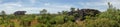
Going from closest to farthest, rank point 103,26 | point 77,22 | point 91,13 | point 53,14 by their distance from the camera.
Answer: point 103,26, point 77,22, point 91,13, point 53,14

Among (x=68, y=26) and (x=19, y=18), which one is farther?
(x=19, y=18)

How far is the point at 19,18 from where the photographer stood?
33.2 metres

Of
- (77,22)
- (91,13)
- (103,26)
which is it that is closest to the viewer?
(103,26)

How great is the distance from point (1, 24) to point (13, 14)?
3.92m

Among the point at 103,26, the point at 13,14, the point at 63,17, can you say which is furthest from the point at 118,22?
the point at 13,14

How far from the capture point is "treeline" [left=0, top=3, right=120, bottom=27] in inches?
1178

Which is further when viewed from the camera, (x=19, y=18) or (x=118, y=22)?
(x=19, y=18)

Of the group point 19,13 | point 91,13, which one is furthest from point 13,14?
point 91,13

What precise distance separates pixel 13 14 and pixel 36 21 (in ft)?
14.9

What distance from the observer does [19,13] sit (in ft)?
121

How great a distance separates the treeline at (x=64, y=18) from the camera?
98.2ft

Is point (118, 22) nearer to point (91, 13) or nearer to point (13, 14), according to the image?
point (91, 13)

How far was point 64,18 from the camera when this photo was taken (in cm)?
3203

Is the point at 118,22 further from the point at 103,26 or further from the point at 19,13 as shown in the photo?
the point at 19,13
